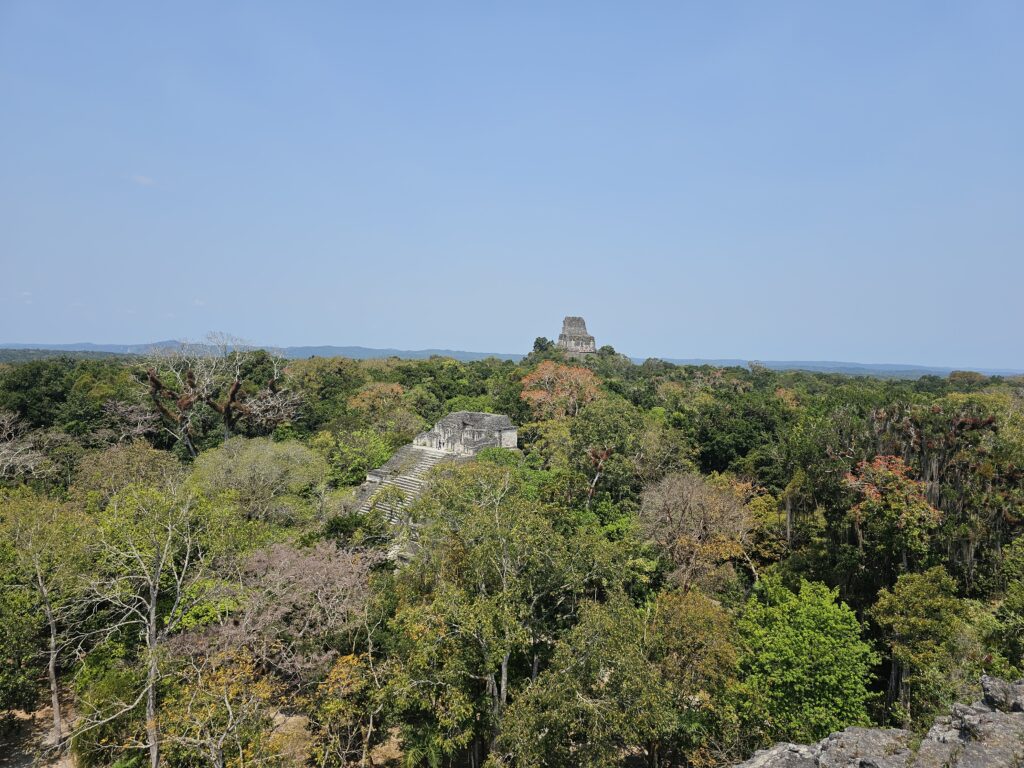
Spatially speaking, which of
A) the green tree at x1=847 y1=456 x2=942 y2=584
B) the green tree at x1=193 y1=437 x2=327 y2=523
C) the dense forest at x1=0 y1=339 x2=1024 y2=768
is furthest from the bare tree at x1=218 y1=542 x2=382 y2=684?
the green tree at x1=847 y1=456 x2=942 y2=584

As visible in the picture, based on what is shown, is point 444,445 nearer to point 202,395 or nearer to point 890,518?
point 202,395

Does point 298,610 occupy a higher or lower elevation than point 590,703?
lower

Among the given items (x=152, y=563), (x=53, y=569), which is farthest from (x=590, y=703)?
(x=53, y=569)

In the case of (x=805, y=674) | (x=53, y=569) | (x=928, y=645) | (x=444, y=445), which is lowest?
(x=805, y=674)

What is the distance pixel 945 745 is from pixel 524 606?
7618 mm

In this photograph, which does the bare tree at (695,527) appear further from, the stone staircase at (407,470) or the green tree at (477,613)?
the stone staircase at (407,470)

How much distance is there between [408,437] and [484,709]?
85.2 ft

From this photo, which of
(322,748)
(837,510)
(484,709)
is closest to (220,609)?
(322,748)

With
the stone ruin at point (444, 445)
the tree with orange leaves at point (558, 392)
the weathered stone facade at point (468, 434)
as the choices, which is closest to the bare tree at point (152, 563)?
the stone ruin at point (444, 445)

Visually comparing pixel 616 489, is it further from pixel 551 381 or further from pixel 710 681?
pixel 551 381

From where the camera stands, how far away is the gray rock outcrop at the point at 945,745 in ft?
23.3

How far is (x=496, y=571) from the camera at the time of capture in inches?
499

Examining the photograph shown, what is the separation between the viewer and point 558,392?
38.5 metres

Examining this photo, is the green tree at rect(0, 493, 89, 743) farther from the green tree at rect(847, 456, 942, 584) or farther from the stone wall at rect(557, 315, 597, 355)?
the stone wall at rect(557, 315, 597, 355)
